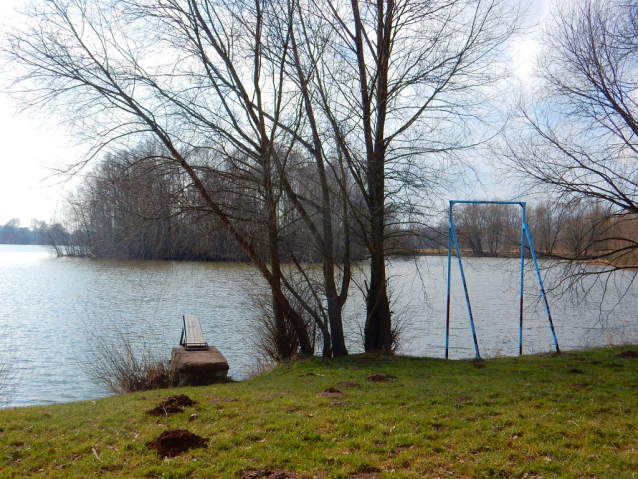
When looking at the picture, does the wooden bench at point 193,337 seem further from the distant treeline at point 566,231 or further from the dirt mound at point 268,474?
the dirt mound at point 268,474

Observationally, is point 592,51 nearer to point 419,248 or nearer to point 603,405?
point 419,248

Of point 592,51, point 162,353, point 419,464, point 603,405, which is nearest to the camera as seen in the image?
point 419,464

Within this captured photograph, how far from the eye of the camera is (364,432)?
5125 mm

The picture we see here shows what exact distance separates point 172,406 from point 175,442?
149cm

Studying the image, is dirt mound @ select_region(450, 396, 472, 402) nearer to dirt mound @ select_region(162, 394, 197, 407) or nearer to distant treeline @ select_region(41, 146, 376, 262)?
dirt mound @ select_region(162, 394, 197, 407)

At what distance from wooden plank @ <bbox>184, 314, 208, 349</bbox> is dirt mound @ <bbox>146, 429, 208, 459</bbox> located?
639 centimetres

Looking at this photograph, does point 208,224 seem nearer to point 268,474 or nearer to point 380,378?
point 380,378

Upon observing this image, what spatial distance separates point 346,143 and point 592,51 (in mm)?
5983

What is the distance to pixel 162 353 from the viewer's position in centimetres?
1340

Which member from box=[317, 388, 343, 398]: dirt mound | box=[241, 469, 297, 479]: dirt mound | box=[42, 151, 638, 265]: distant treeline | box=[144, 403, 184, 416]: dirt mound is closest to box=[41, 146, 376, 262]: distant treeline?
box=[42, 151, 638, 265]: distant treeline

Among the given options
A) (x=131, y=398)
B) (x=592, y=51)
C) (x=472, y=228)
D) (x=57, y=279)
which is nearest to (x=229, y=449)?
(x=131, y=398)

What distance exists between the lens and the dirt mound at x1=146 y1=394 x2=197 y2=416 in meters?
6.09

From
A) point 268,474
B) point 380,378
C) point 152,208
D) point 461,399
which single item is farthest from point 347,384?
point 152,208

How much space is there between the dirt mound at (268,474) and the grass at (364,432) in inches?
2.6
